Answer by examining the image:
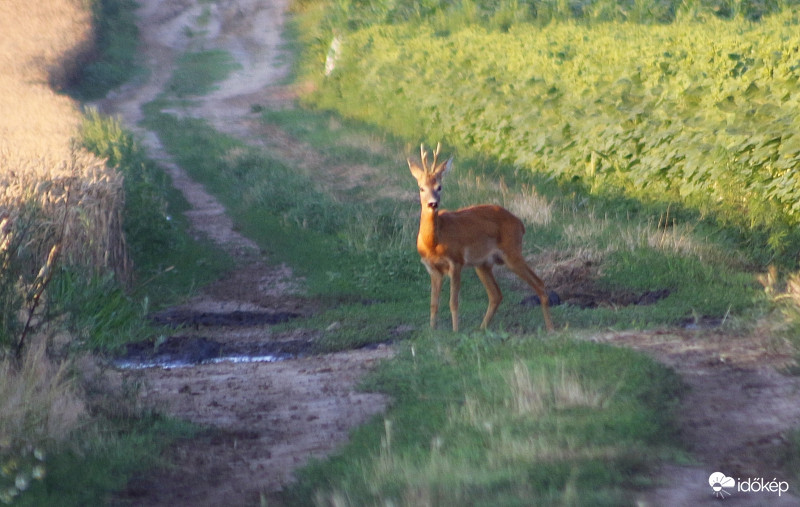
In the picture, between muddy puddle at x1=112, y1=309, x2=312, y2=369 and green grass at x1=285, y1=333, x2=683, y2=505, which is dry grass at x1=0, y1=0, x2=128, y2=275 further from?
green grass at x1=285, y1=333, x2=683, y2=505

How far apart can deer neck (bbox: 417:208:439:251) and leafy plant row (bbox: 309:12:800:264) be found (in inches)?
190

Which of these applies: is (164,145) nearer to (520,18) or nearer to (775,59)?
(520,18)

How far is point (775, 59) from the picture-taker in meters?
13.2

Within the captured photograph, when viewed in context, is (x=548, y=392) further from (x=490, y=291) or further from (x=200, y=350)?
(x=200, y=350)

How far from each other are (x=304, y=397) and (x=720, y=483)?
3268 mm

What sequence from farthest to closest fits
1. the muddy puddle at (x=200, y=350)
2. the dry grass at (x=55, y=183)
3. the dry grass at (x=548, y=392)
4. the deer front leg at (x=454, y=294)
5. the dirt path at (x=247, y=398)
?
the deer front leg at (x=454, y=294) < the dry grass at (x=55, y=183) < the muddy puddle at (x=200, y=350) < the dry grass at (x=548, y=392) < the dirt path at (x=247, y=398)

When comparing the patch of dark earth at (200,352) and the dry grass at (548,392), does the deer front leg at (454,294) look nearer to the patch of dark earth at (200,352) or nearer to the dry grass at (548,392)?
the patch of dark earth at (200,352)

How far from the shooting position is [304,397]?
7109mm

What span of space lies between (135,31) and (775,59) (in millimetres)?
35487

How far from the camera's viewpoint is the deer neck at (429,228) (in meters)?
9.62

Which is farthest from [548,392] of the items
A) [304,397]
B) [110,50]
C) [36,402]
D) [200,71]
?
[110,50]

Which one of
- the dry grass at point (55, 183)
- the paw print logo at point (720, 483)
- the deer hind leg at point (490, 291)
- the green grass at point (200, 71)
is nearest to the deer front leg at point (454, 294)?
the deer hind leg at point (490, 291)

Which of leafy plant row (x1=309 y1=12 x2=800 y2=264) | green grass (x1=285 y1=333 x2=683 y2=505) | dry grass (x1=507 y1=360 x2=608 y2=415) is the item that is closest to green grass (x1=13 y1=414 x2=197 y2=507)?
green grass (x1=285 y1=333 x2=683 y2=505)

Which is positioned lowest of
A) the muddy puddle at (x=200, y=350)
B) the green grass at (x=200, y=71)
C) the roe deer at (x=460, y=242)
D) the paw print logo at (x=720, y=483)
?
the green grass at (x=200, y=71)
